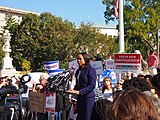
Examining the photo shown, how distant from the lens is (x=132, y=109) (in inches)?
78.4

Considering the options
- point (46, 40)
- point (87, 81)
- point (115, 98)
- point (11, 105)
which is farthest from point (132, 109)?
point (46, 40)

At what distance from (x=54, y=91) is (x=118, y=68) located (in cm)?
393

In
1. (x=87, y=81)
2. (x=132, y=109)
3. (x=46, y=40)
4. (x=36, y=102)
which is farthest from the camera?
(x=46, y=40)

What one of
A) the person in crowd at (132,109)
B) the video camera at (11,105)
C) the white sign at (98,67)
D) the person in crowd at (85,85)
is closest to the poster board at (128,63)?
the white sign at (98,67)

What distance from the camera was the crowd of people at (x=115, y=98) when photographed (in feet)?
6.59

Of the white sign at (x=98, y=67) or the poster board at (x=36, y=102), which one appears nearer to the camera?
the poster board at (x=36, y=102)

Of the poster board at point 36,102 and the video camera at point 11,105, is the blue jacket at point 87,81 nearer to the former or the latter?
the poster board at point 36,102

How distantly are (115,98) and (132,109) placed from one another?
150mm

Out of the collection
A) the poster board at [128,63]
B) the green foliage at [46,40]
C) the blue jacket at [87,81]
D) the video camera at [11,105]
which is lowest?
the video camera at [11,105]

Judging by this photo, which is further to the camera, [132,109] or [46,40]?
[46,40]

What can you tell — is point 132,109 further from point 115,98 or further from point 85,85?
point 85,85

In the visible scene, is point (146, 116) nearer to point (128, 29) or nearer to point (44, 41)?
point (128, 29)

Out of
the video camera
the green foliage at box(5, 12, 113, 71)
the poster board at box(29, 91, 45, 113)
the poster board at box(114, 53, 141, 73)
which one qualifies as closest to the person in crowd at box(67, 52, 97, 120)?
the poster board at box(29, 91, 45, 113)

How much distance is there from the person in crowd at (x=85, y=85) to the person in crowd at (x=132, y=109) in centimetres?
413
